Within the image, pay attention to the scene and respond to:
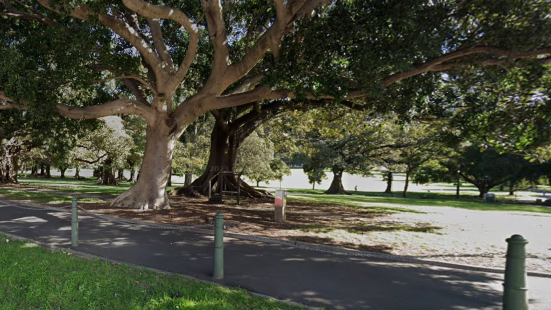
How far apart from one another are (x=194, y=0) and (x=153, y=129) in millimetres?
5332

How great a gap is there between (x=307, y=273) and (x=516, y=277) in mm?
3163

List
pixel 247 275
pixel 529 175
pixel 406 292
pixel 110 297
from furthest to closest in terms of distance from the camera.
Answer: pixel 529 175
pixel 247 275
pixel 406 292
pixel 110 297

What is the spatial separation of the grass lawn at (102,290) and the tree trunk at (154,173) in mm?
6939

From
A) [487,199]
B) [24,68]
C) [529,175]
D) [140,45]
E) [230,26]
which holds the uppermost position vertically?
[230,26]

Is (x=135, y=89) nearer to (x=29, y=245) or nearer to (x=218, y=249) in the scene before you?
(x=29, y=245)

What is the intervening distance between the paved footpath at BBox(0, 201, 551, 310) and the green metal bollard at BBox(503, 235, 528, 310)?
5.17ft

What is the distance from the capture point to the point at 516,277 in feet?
10.1

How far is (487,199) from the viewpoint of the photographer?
29797 millimetres

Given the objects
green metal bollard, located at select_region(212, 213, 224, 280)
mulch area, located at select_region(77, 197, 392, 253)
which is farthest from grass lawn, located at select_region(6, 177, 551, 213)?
green metal bollard, located at select_region(212, 213, 224, 280)

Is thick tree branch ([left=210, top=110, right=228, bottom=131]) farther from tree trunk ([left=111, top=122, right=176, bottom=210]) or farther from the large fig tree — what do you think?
tree trunk ([left=111, top=122, right=176, bottom=210])

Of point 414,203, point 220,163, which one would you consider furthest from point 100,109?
point 414,203

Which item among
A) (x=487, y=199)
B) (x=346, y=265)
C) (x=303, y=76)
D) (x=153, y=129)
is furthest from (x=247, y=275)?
(x=487, y=199)

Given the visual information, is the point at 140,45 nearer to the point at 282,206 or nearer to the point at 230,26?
the point at 230,26

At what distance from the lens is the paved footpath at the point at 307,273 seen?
4.69 metres
